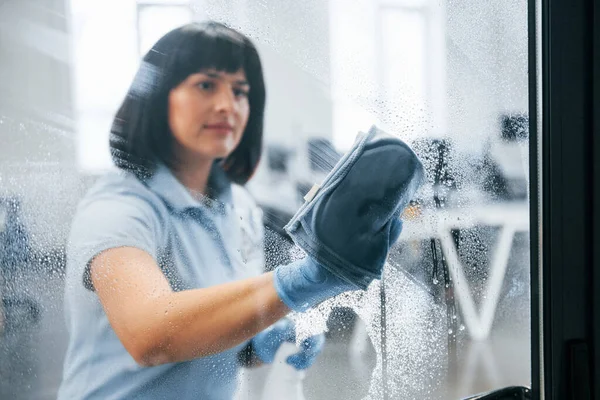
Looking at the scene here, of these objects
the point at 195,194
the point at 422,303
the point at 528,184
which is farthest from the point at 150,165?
the point at 528,184

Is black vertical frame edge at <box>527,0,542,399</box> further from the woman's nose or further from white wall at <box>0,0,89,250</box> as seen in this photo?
white wall at <box>0,0,89,250</box>

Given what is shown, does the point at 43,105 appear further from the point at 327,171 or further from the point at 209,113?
the point at 327,171

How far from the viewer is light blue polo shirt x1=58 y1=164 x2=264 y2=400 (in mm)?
725

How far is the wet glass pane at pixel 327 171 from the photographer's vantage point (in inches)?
28.1

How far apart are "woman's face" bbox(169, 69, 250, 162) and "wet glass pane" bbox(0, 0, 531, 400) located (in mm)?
44

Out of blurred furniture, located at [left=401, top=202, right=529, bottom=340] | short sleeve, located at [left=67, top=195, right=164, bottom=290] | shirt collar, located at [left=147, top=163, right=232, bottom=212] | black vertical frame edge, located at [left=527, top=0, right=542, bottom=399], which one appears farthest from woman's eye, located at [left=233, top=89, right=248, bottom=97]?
black vertical frame edge, located at [left=527, top=0, right=542, bottom=399]

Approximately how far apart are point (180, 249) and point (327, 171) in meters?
0.25

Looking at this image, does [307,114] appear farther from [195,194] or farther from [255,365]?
[255,365]

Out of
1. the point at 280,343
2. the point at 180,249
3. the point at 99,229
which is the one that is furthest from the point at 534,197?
the point at 99,229

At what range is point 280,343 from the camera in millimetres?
815

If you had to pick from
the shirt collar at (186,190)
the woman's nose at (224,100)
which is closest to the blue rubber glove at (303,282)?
the shirt collar at (186,190)

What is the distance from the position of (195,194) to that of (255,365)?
278 millimetres

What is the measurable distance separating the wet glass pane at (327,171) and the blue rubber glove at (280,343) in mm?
12

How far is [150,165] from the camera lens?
742mm
